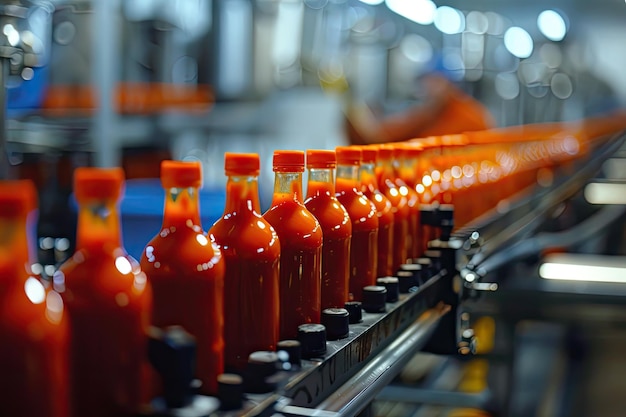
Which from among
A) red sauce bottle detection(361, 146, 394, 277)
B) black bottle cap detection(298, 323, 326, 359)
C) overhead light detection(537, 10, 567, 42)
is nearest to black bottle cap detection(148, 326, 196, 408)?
black bottle cap detection(298, 323, 326, 359)

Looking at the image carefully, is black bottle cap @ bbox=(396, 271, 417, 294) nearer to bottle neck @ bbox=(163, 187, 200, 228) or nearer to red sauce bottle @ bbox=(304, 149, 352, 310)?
red sauce bottle @ bbox=(304, 149, 352, 310)

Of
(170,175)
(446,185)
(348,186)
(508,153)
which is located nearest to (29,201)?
(170,175)

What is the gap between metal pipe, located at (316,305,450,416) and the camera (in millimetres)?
1054

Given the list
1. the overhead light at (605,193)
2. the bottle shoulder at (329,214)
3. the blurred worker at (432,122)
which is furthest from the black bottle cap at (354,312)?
the overhead light at (605,193)

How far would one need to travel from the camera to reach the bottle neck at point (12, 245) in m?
0.56

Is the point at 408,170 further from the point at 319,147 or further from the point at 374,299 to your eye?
the point at 319,147

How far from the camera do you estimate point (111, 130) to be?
3.63 meters

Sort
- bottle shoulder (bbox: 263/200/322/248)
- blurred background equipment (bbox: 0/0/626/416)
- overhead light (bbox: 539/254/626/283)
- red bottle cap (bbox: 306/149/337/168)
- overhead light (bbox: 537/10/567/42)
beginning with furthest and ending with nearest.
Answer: overhead light (bbox: 537/10/567/42) < overhead light (bbox: 539/254/626/283) < blurred background equipment (bbox: 0/0/626/416) < red bottle cap (bbox: 306/149/337/168) < bottle shoulder (bbox: 263/200/322/248)

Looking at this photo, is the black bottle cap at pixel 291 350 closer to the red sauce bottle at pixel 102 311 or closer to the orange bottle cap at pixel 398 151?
the red sauce bottle at pixel 102 311

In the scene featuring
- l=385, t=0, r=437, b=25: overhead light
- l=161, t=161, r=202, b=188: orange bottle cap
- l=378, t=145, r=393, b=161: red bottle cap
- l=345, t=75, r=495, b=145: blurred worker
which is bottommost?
l=161, t=161, r=202, b=188: orange bottle cap

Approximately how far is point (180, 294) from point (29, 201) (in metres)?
0.24

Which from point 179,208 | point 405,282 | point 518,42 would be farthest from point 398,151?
point 518,42

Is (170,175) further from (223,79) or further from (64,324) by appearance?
(223,79)

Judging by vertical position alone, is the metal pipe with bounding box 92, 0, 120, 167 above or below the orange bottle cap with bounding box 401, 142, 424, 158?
above
